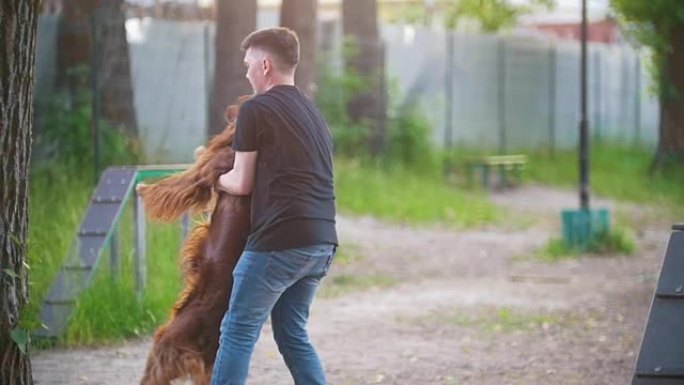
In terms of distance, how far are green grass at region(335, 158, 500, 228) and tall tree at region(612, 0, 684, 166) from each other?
4.23m

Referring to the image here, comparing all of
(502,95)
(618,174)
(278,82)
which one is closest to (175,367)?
(278,82)

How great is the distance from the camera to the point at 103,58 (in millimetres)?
16234

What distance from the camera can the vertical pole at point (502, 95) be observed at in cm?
2738

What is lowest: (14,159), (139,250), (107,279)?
(107,279)

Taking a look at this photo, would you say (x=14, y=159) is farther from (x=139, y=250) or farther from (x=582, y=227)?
(x=582, y=227)

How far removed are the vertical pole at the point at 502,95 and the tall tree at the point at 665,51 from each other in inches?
110

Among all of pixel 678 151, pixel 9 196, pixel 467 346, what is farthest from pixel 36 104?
pixel 678 151

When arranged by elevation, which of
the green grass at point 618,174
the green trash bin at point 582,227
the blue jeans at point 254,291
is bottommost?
the green grass at point 618,174

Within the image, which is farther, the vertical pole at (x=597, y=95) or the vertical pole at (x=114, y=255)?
the vertical pole at (x=597, y=95)

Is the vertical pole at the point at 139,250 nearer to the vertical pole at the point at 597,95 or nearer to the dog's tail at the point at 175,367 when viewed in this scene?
the dog's tail at the point at 175,367

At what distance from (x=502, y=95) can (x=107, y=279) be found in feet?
59.6

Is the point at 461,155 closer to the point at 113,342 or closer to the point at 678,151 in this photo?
the point at 678,151

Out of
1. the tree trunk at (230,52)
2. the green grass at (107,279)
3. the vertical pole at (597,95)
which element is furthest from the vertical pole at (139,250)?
the vertical pole at (597,95)

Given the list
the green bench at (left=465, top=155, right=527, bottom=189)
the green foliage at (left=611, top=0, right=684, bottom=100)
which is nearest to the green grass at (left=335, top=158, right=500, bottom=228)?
the green bench at (left=465, top=155, right=527, bottom=189)
